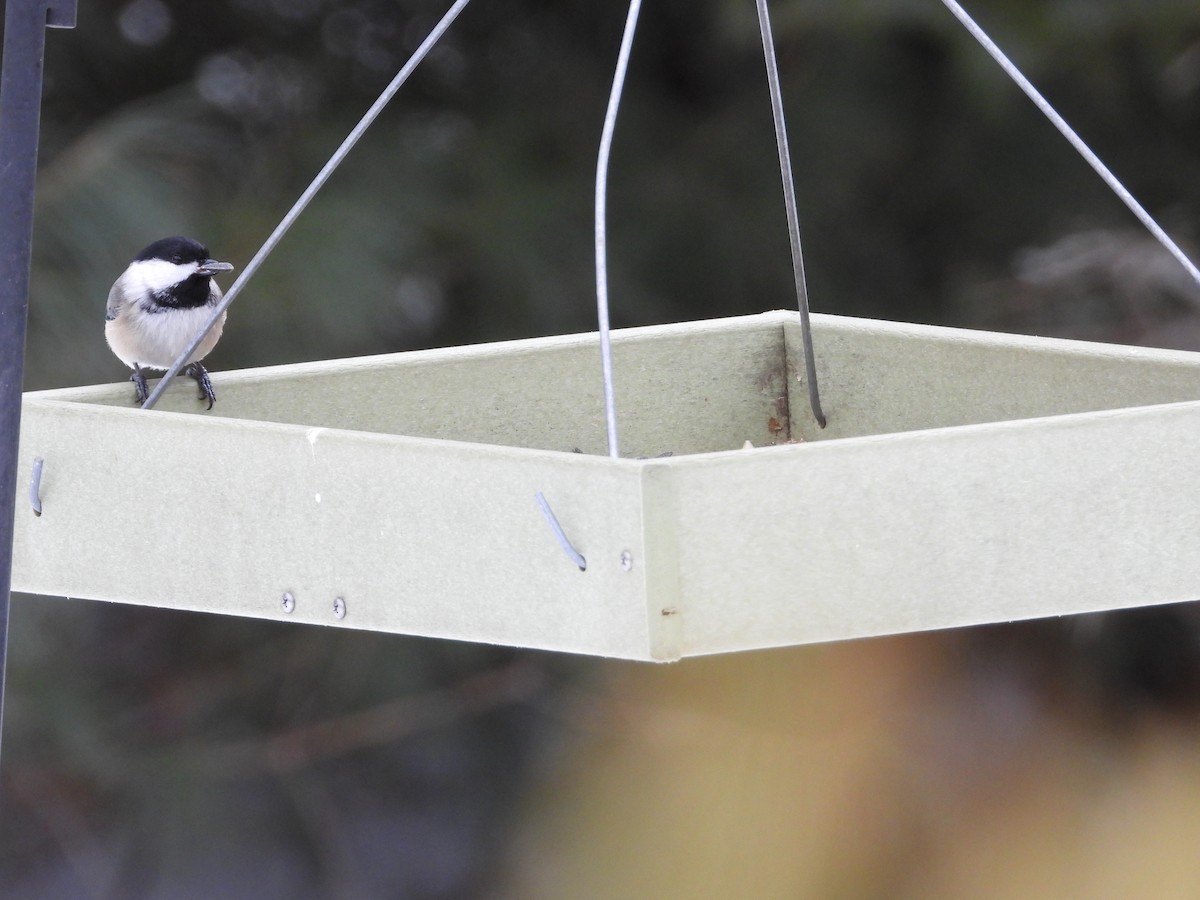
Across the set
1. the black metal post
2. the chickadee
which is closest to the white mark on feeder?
the black metal post

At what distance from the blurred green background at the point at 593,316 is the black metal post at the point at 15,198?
2097mm

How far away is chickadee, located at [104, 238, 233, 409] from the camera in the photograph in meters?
2.27

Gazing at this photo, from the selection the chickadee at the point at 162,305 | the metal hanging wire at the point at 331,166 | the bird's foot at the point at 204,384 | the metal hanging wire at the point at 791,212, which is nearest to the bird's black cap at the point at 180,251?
the chickadee at the point at 162,305

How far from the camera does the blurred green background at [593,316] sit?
3.45m

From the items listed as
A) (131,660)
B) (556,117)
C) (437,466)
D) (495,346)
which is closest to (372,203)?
(556,117)

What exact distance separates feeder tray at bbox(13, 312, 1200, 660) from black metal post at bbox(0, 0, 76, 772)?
110 mm

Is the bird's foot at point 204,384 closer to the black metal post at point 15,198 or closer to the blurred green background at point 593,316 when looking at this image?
the black metal post at point 15,198

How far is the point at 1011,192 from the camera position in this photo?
3.77 metres

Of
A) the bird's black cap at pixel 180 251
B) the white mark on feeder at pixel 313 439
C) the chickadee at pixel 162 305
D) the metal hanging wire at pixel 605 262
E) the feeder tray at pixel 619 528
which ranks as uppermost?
the bird's black cap at pixel 180 251

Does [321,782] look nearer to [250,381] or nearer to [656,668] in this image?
[656,668]

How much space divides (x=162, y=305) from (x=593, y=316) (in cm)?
151

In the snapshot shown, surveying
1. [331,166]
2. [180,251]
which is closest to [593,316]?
[180,251]

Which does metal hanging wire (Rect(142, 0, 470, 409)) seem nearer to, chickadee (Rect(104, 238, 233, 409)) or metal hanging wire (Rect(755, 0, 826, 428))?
metal hanging wire (Rect(755, 0, 826, 428))

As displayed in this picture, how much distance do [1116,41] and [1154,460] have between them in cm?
247
